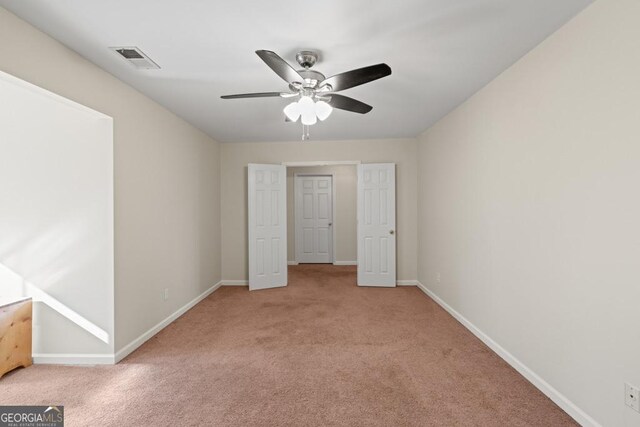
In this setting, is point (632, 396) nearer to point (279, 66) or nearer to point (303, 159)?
point (279, 66)

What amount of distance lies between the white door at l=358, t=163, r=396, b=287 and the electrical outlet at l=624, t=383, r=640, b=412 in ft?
11.4

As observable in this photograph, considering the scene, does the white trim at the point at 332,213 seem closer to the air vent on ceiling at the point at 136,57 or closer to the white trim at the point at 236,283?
the white trim at the point at 236,283

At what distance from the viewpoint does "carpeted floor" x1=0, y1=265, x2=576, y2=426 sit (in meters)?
1.90

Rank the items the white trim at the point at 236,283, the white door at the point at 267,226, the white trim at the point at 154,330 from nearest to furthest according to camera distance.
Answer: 1. the white trim at the point at 154,330
2. the white door at the point at 267,226
3. the white trim at the point at 236,283

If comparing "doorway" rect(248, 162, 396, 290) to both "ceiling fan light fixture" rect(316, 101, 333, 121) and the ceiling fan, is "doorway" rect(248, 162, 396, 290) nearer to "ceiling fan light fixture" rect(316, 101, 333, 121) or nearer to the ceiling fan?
the ceiling fan

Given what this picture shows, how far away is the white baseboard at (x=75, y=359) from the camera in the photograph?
2566mm

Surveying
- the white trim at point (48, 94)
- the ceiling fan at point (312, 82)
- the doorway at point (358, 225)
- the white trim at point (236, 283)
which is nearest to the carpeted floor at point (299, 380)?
the doorway at point (358, 225)

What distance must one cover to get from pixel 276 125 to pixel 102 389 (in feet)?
10.8

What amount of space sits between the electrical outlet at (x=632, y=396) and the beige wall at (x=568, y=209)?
27 millimetres

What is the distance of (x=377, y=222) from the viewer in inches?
198

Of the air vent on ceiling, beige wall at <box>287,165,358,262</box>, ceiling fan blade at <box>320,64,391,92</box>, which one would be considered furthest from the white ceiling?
beige wall at <box>287,165,358,262</box>

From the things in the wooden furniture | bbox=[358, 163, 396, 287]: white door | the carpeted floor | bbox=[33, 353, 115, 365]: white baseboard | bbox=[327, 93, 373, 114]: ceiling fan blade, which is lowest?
the carpeted floor

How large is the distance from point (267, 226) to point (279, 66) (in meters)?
3.38

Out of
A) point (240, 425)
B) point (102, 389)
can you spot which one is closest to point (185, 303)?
point (102, 389)
